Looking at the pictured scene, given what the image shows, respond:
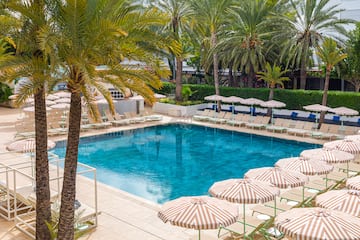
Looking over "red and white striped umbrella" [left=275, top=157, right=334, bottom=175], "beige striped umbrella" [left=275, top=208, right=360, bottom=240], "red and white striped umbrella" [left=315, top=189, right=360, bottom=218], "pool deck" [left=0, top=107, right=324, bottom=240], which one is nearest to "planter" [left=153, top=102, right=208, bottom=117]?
"pool deck" [left=0, top=107, right=324, bottom=240]

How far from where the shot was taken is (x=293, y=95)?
31109 millimetres

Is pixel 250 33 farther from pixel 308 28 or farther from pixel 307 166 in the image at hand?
pixel 307 166

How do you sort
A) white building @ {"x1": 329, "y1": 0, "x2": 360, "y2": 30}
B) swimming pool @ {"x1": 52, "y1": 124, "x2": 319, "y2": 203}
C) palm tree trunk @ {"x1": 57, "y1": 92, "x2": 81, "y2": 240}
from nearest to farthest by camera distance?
1. palm tree trunk @ {"x1": 57, "y1": 92, "x2": 81, "y2": 240}
2. swimming pool @ {"x1": 52, "y1": 124, "x2": 319, "y2": 203}
3. white building @ {"x1": 329, "y1": 0, "x2": 360, "y2": 30}

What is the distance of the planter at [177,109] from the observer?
33.3 meters

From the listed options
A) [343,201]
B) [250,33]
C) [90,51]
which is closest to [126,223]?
[90,51]

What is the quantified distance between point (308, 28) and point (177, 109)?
11452 mm

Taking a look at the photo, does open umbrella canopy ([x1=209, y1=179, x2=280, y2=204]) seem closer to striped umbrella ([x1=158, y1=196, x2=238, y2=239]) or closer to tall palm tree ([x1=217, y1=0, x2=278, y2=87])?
striped umbrella ([x1=158, y1=196, x2=238, y2=239])

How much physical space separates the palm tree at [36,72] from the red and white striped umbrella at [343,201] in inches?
267

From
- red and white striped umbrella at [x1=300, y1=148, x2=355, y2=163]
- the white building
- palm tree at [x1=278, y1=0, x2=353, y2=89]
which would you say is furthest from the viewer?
the white building

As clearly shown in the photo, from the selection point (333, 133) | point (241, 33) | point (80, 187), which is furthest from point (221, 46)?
point (80, 187)

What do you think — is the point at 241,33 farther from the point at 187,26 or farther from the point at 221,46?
the point at 187,26

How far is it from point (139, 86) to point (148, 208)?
5219 millimetres

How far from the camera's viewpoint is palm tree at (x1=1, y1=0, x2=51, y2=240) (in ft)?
30.2

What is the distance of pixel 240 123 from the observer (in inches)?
1126
